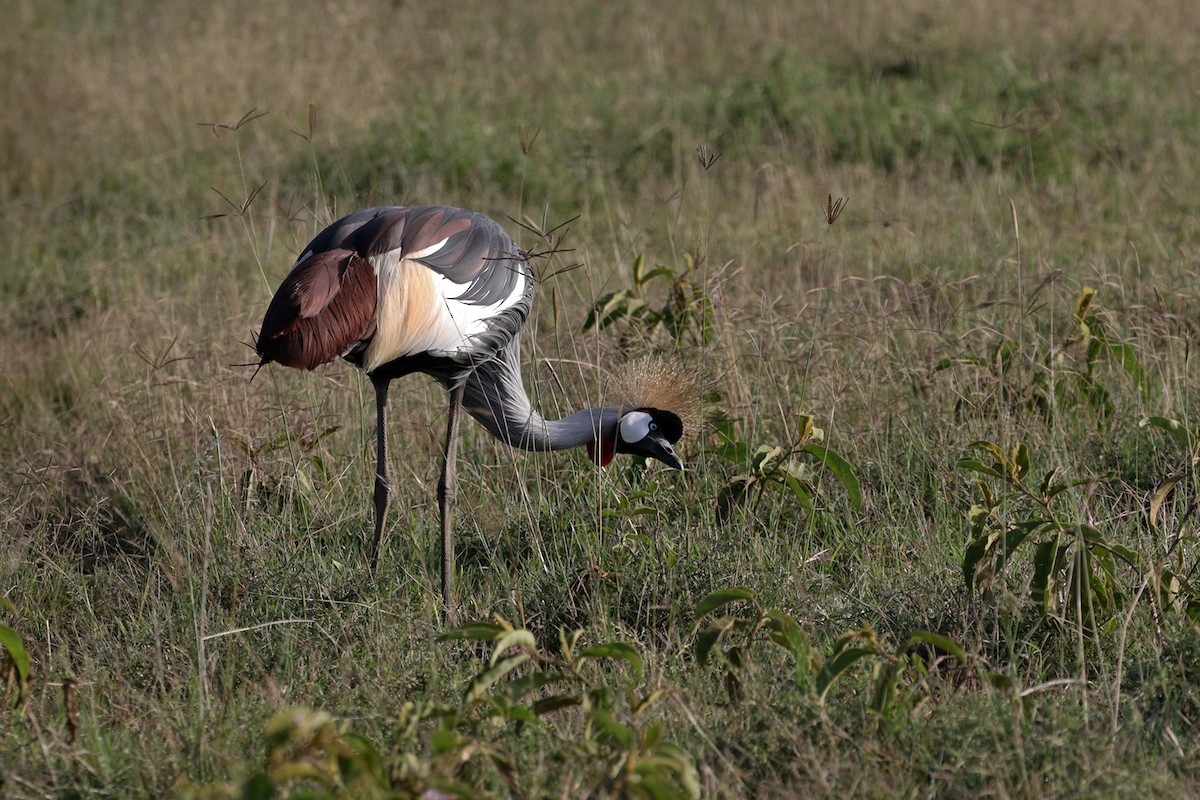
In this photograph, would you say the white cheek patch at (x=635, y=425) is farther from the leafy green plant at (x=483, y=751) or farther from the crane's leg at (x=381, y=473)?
the leafy green plant at (x=483, y=751)

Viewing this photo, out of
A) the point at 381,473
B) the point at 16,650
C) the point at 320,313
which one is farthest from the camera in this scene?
the point at 381,473

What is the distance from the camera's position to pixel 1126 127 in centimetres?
665

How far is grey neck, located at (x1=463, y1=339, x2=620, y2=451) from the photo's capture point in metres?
3.66

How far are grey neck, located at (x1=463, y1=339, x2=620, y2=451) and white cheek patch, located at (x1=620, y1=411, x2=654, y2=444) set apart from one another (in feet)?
0.12

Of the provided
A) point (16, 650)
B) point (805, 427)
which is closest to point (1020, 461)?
point (805, 427)

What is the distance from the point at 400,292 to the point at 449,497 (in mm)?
623

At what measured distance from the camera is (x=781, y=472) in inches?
137

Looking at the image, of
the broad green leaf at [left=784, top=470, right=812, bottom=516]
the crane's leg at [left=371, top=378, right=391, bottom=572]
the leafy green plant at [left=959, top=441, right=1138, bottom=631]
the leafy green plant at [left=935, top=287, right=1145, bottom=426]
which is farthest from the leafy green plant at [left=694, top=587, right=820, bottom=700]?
the leafy green plant at [left=935, top=287, right=1145, bottom=426]

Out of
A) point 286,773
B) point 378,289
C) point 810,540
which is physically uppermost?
point 378,289

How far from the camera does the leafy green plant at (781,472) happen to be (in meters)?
3.38

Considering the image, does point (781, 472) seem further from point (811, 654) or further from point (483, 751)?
point (483, 751)

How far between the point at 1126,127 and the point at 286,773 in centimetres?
619

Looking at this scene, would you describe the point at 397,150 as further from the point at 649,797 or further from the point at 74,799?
the point at 649,797

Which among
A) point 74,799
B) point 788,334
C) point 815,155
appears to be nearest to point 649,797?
point 74,799
